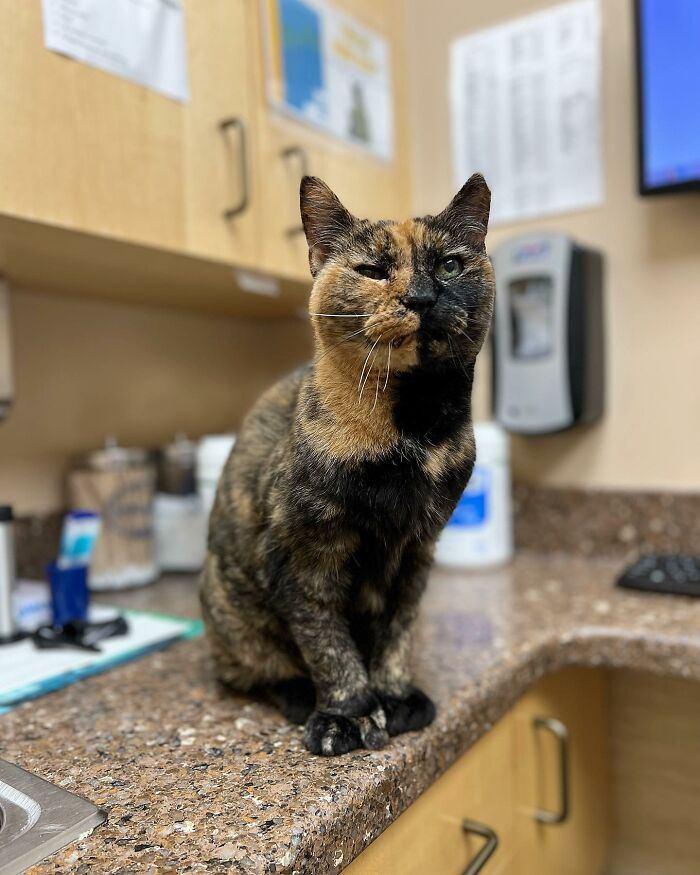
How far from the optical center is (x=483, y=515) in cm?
128

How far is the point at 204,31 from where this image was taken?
3.36 feet

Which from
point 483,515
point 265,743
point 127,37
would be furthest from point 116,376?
point 265,743

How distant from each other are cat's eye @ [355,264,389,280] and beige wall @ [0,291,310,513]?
0.90m

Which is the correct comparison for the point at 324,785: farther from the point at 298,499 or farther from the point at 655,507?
the point at 655,507

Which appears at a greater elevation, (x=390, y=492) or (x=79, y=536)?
(x=390, y=492)

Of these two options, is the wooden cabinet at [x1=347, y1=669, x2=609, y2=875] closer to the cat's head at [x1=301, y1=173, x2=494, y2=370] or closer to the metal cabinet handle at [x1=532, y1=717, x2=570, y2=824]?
the metal cabinet handle at [x1=532, y1=717, x2=570, y2=824]

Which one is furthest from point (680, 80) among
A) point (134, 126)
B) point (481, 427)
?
point (134, 126)

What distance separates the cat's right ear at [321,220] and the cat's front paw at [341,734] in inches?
15.7

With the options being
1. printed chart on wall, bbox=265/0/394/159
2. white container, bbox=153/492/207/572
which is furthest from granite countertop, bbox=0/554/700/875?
printed chart on wall, bbox=265/0/394/159

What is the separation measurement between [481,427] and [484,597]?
325 millimetres

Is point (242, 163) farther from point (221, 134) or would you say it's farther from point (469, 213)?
point (469, 213)

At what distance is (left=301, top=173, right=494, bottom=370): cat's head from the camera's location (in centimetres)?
51

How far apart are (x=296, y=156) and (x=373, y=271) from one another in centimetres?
76

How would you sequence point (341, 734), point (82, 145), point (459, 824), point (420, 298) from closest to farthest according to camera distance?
point (420, 298) < point (341, 734) < point (459, 824) < point (82, 145)
